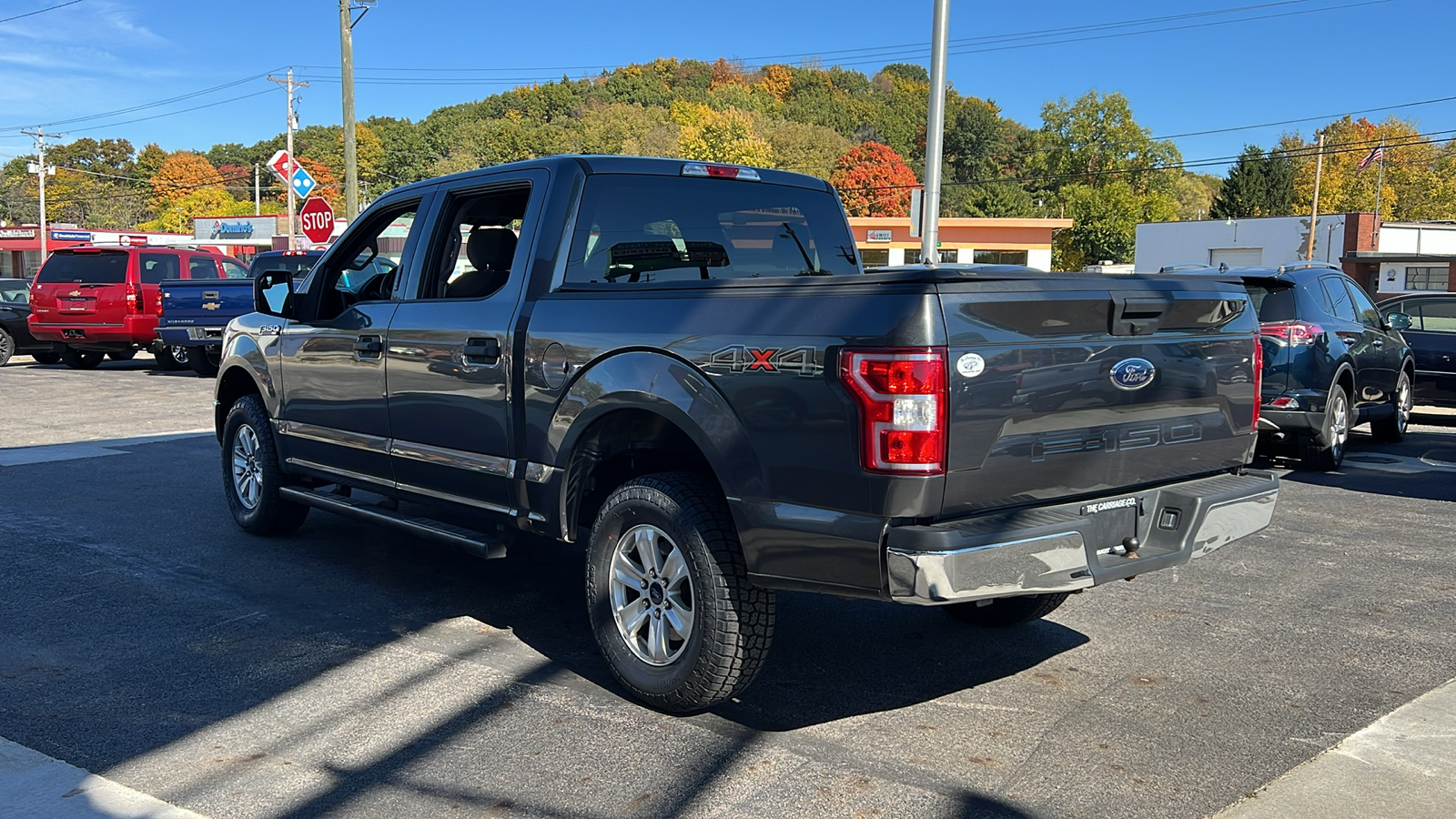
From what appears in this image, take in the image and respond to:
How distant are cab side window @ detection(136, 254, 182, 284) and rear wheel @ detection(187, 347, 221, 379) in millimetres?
1898

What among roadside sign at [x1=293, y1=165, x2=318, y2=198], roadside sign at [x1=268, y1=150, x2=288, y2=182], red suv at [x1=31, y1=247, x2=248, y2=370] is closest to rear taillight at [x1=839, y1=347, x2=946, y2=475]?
red suv at [x1=31, y1=247, x2=248, y2=370]

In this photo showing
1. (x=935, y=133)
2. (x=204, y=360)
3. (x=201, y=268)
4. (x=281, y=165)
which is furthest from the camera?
(x=281, y=165)

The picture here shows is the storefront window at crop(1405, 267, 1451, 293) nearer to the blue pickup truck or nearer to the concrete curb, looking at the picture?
the blue pickup truck

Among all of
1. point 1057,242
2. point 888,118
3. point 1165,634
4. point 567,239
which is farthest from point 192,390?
point 888,118

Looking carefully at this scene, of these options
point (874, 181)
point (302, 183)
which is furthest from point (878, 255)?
point (302, 183)

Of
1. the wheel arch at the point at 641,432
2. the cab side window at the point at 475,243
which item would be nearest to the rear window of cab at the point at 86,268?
the cab side window at the point at 475,243

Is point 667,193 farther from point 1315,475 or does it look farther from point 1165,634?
point 1315,475

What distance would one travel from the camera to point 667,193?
5.28 metres

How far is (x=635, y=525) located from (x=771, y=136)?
367ft

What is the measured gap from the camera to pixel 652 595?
14.2 ft

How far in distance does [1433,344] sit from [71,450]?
1359 centimetres

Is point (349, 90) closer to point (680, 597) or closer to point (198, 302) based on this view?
point (198, 302)

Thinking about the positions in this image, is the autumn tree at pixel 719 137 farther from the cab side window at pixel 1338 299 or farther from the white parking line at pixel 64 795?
the white parking line at pixel 64 795

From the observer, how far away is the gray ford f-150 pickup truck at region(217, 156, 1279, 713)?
3531 mm
